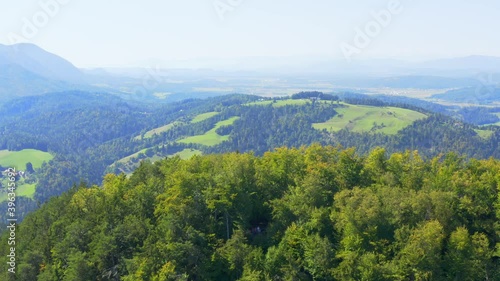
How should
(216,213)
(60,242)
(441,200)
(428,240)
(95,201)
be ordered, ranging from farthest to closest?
(95,201) → (60,242) → (216,213) → (441,200) → (428,240)

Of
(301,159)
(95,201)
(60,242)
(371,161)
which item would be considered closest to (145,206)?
(95,201)

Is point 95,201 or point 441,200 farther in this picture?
point 95,201

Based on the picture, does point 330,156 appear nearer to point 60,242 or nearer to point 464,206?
point 464,206

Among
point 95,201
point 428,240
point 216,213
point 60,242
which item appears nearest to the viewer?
point 428,240

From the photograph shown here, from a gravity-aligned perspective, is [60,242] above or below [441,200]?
below

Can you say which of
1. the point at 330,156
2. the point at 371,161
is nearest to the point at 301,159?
the point at 330,156

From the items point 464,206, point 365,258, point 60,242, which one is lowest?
point 60,242
